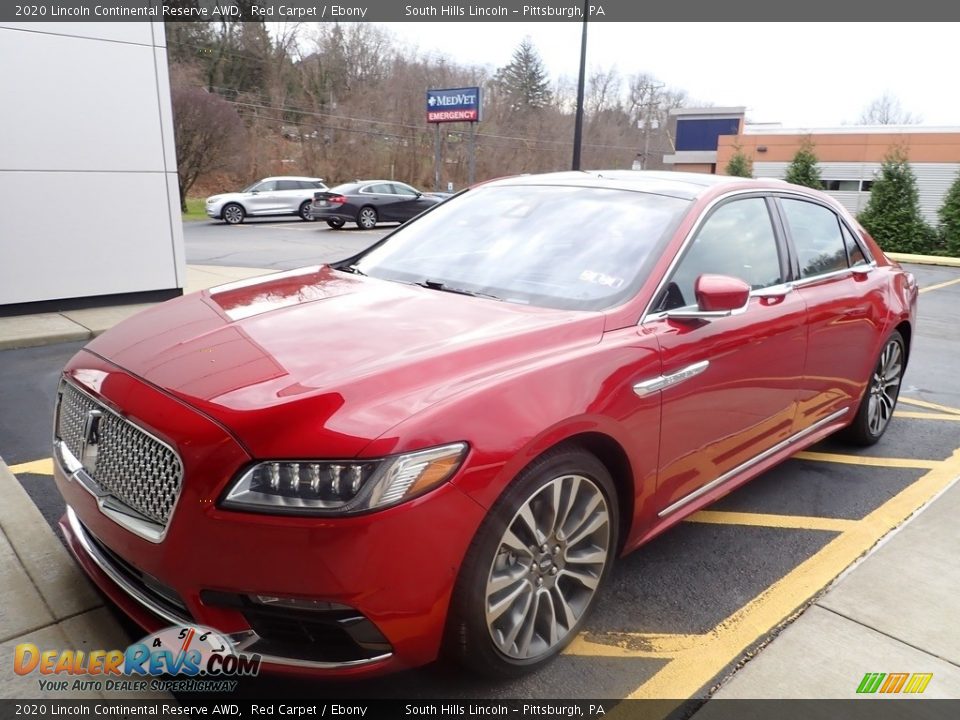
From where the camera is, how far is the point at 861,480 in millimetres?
4348

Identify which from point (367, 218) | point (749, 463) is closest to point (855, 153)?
point (367, 218)

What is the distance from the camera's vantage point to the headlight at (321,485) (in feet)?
6.50

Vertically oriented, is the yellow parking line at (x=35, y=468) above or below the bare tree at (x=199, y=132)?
below

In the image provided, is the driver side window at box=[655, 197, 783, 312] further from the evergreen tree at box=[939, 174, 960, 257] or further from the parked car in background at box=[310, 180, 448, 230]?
the evergreen tree at box=[939, 174, 960, 257]

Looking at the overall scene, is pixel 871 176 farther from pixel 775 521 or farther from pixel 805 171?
pixel 775 521

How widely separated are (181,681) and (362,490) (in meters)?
1.02

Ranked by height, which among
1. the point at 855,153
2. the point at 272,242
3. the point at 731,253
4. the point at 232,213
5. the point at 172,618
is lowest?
the point at 272,242

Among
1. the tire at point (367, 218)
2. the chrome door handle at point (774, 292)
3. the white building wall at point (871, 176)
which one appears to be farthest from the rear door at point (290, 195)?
the chrome door handle at point (774, 292)

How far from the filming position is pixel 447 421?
2117 mm

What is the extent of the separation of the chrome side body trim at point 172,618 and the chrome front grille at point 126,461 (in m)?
0.28

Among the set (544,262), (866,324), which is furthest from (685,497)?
(866,324)

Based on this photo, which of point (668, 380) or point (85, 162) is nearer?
point (668, 380)

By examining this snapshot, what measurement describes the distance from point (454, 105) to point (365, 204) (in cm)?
1755

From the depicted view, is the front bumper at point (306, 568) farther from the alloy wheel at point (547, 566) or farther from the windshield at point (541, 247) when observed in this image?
the windshield at point (541, 247)
